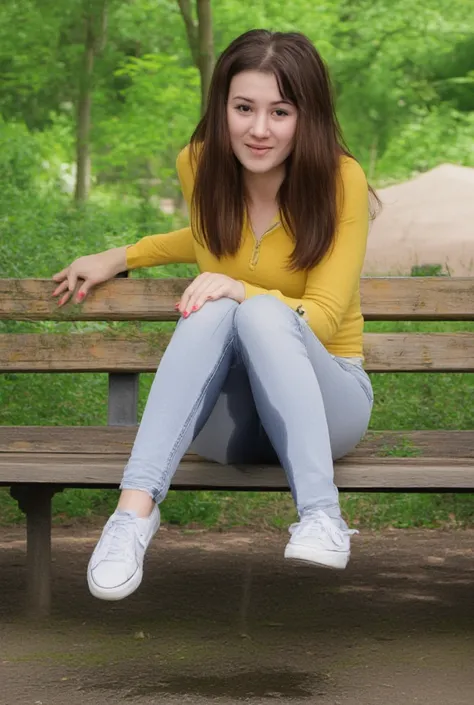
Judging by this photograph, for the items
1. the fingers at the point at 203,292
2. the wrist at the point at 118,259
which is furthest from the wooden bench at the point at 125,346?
the fingers at the point at 203,292

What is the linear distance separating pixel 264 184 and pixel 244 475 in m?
0.84

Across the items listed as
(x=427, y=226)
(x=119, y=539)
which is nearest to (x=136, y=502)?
(x=119, y=539)

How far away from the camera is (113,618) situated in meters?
3.84

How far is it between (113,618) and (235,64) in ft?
5.49

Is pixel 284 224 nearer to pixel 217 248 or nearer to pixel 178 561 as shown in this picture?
pixel 217 248

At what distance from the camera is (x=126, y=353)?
418 centimetres

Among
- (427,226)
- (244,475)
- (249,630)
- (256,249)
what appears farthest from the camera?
(427,226)

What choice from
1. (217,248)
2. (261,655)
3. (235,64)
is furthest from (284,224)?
(261,655)

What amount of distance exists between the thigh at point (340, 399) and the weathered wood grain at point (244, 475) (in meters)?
0.07

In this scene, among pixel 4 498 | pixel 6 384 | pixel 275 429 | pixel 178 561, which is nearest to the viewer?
pixel 275 429

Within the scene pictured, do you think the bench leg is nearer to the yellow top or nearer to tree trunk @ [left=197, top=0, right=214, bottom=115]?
the yellow top

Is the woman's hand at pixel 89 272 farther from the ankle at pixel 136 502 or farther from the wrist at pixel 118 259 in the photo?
the ankle at pixel 136 502

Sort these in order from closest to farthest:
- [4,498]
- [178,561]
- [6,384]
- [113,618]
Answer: [113,618]
[178,561]
[4,498]
[6,384]

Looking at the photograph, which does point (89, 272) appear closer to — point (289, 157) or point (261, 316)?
point (289, 157)
